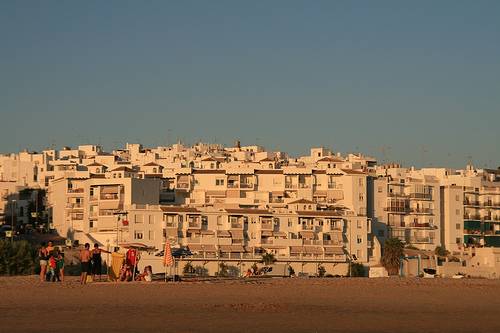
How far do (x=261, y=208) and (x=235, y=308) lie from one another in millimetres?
77356

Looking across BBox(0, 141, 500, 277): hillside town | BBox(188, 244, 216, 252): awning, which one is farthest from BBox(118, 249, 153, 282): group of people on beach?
BBox(188, 244, 216, 252): awning

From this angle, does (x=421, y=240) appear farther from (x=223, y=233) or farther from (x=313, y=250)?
(x=223, y=233)

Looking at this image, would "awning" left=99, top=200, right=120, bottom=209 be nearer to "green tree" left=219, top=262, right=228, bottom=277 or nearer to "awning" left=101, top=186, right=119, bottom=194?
"awning" left=101, top=186, right=119, bottom=194

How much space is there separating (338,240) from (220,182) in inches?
640

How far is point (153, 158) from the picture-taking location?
135375 mm

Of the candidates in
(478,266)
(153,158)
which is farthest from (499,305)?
(153,158)

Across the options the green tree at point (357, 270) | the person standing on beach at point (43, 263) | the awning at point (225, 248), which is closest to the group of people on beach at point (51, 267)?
the person standing on beach at point (43, 263)

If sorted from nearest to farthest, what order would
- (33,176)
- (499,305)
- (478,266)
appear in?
(499,305) → (478,266) → (33,176)

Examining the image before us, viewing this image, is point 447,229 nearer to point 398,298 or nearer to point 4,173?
point 4,173

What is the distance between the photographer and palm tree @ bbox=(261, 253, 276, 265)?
95.0m

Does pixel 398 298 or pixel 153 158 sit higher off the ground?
pixel 153 158

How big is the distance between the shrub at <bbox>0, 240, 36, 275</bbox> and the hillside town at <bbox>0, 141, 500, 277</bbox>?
1955 cm

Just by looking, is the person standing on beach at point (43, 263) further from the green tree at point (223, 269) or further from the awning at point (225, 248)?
the awning at point (225, 248)

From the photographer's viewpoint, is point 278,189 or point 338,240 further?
point 278,189
